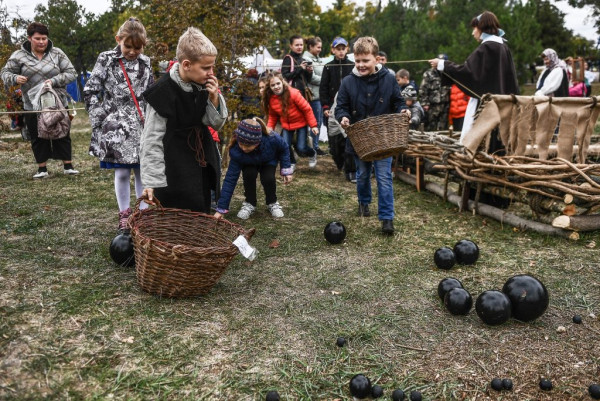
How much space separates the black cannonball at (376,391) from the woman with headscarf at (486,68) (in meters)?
4.25

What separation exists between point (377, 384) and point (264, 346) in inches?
29.6

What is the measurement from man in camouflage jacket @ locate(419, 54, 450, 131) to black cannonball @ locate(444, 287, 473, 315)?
26.6ft

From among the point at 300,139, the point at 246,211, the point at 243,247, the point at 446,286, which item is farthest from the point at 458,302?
the point at 300,139

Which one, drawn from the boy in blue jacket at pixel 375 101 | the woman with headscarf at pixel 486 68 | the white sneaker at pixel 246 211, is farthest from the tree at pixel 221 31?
the woman with headscarf at pixel 486 68

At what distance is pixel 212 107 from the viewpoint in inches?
164

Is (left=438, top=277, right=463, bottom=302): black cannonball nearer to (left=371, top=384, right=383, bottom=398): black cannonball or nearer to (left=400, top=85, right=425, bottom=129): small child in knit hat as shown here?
(left=371, top=384, right=383, bottom=398): black cannonball

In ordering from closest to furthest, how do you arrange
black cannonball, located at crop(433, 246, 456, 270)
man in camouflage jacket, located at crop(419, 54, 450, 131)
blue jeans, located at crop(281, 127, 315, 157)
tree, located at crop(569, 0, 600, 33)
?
black cannonball, located at crop(433, 246, 456, 270)
blue jeans, located at crop(281, 127, 315, 157)
man in camouflage jacket, located at crop(419, 54, 450, 131)
tree, located at crop(569, 0, 600, 33)

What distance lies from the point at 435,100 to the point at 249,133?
6.48 meters

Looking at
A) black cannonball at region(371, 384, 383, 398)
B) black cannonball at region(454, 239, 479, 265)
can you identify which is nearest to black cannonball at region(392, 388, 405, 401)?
black cannonball at region(371, 384, 383, 398)

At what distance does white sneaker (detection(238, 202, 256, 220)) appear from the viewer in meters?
6.29

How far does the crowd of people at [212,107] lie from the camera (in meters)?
4.10

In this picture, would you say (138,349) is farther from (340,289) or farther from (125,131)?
(125,131)

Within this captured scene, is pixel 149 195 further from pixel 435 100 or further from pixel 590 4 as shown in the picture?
pixel 590 4

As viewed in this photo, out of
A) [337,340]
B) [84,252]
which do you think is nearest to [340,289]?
[337,340]
